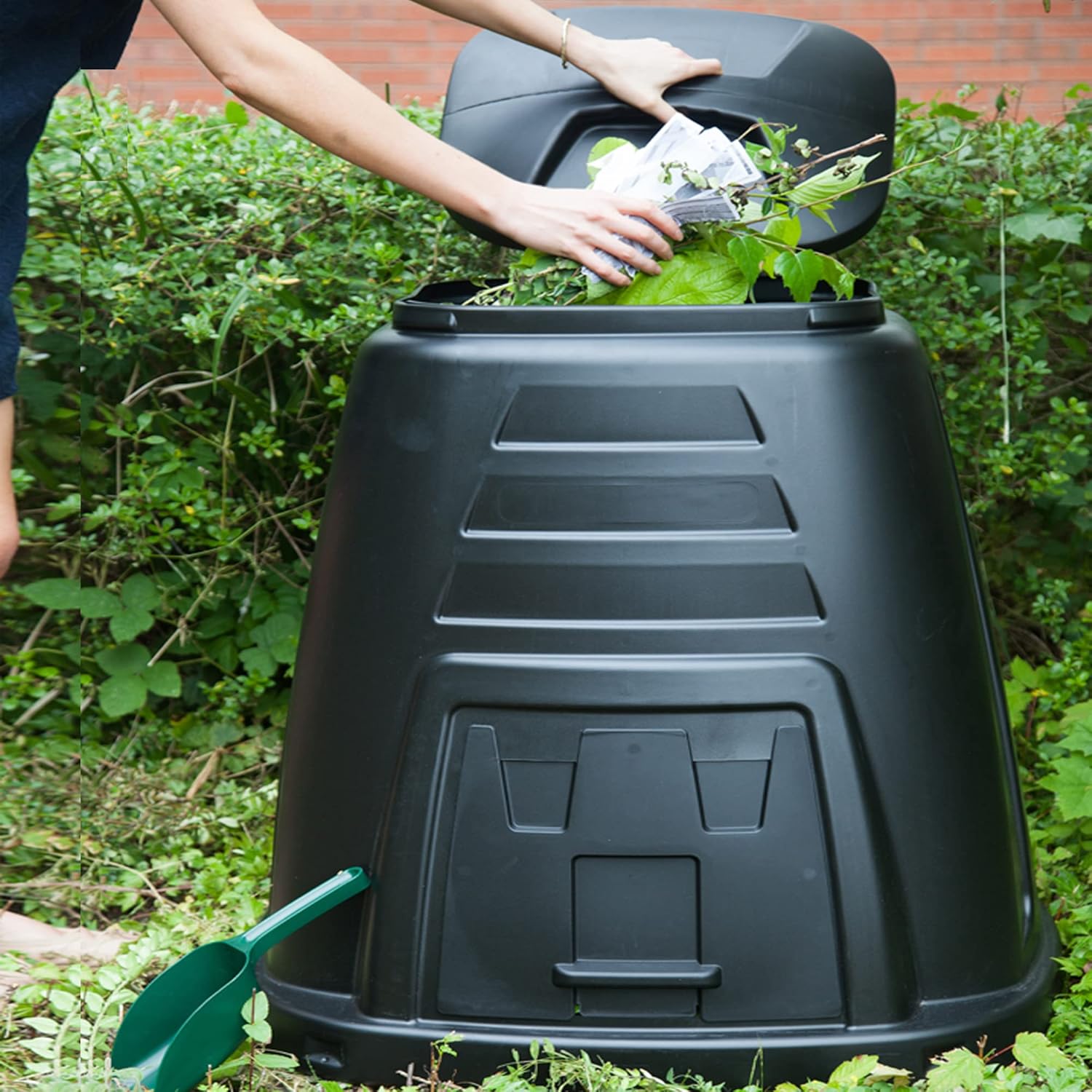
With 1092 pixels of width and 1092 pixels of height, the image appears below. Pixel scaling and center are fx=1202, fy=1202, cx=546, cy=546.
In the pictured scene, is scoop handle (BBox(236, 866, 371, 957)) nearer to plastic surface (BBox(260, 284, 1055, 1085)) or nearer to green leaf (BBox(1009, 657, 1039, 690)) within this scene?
plastic surface (BBox(260, 284, 1055, 1085))

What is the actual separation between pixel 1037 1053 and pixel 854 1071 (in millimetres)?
221

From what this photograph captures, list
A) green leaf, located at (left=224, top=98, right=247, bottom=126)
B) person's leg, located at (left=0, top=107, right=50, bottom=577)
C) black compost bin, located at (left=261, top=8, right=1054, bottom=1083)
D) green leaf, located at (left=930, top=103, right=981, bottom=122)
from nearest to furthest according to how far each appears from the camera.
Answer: person's leg, located at (left=0, top=107, right=50, bottom=577) < black compost bin, located at (left=261, top=8, right=1054, bottom=1083) < green leaf, located at (left=930, top=103, right=981, bottom=122) < green leaf, located at (left=224, top=98, right=247, bottom=126)

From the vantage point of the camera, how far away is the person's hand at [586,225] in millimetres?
1337

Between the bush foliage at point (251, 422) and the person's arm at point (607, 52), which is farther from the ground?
the person's arm at point (607, 52)

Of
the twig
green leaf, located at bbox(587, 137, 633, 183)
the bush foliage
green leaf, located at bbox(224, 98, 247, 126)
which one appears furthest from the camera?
green leaf, located at bbox(224, 98, 247, 126)

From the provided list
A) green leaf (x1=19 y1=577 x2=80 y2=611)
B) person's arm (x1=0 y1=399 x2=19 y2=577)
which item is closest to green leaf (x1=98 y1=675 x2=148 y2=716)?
green leaf (x1=19 y1=577 x2=80 y2=611)

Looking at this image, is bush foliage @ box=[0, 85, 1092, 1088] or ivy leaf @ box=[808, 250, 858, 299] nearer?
ivy leaf @ box=[808, 250, 858, 299]

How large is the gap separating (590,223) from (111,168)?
1232 millimetres

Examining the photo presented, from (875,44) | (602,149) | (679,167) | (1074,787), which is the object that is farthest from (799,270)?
(875,44)

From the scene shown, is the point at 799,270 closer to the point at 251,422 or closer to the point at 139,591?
the point at 251,422

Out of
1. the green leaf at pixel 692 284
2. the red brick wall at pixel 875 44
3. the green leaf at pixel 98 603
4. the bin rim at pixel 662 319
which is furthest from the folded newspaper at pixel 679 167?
the red brick wall at pixel 875 44

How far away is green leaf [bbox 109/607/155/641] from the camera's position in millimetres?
2266

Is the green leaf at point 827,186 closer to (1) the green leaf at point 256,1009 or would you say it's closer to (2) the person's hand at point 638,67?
(2) the person's hand at point 638,67

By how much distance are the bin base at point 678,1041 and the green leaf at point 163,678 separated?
1.08 meters
